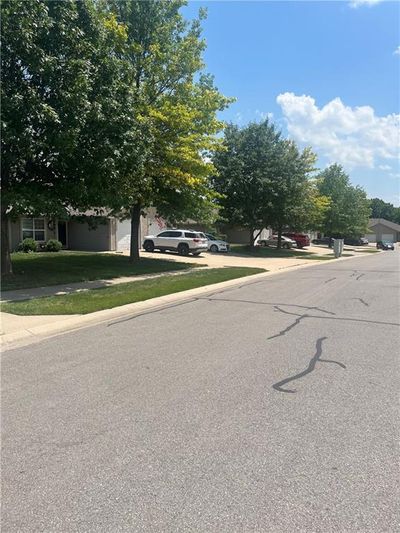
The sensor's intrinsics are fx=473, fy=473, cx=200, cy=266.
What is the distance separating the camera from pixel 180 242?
30.9m

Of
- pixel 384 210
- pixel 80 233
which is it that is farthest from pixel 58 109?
pixel 384 210

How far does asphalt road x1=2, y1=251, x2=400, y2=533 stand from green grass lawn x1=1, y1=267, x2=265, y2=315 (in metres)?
2.27

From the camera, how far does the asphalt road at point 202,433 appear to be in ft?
9.77

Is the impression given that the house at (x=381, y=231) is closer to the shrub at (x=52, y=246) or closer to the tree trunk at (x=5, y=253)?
the shrub at (x=52, y=246)

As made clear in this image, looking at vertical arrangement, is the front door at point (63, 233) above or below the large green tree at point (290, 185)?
below

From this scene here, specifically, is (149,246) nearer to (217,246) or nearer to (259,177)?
(217,246)

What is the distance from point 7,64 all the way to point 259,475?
12196mm

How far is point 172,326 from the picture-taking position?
8.86m

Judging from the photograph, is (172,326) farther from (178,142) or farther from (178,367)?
(178,142)

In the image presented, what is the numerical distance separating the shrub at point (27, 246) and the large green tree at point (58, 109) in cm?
1086

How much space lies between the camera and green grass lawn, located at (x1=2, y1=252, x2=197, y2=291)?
14531 millimetres

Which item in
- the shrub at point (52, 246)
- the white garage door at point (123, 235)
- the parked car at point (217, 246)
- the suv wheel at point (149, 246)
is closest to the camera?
the shrub at point (52, 246)

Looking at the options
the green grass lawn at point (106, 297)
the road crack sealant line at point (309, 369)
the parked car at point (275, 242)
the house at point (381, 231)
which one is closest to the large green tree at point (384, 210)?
the house at point (381, 231)

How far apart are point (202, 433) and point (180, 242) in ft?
88.5
